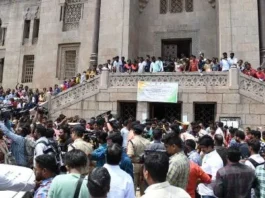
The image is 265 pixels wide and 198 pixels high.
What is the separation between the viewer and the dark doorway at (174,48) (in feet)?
72.0

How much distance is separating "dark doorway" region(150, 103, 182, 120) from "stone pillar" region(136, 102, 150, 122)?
0.73 metres

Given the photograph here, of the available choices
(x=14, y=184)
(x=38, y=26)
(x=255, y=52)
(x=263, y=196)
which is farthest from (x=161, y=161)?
(x=38, y=26)

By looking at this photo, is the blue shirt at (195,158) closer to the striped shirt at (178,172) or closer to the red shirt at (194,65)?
the striped shirt at (178,172)

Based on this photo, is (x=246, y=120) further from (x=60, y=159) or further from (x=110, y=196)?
(x=110, y=196)

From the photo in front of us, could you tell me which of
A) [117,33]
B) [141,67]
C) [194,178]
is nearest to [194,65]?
[141,67]

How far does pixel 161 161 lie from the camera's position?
9.37ft

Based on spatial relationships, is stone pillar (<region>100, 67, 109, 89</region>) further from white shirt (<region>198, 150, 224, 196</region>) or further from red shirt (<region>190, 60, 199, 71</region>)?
white shirt (<region>198, 150, 224, 196</region>)

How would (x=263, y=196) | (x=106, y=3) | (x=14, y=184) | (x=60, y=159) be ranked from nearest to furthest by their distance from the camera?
1. (x=14, y=184)
2. (x=263, y=196)
3. (x=60, y=159)
4. (x=106, y=3)

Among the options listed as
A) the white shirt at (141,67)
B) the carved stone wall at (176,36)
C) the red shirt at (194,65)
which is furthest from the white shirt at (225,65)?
the carved stone wall at (176,36)

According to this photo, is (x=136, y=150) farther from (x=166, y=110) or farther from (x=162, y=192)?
(x=166, y=110)

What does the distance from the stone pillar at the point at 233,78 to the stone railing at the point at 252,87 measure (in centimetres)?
21

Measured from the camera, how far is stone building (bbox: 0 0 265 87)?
18266 mm

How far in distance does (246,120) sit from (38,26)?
61.6 ft

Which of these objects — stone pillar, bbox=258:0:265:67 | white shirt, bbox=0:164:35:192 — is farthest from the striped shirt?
stone pillar, bbox=258:0:265:67
